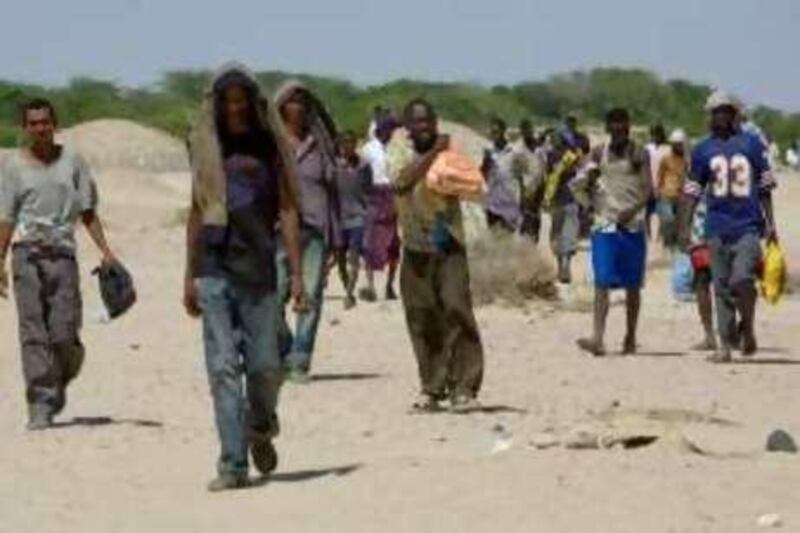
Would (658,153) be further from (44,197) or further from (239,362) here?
(239,362)

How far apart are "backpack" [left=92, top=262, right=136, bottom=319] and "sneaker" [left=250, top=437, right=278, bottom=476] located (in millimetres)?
3046

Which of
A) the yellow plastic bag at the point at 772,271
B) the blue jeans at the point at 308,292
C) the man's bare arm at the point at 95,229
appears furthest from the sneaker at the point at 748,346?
the man's bare arm at the point at 95,229

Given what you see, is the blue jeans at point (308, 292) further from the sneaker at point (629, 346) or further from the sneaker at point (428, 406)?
the sneaker at point (629, 346)

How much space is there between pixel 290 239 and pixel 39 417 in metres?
3.08

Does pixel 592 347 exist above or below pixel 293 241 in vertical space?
below

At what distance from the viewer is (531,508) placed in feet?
34.8

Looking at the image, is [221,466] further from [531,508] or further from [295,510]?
[531,508]

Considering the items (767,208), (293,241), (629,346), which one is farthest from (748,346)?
(293,241)

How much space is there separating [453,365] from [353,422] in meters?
0.75

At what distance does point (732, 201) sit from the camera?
18266 millimetres

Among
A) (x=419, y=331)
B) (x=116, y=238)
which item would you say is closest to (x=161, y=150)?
(x=116, y=238)

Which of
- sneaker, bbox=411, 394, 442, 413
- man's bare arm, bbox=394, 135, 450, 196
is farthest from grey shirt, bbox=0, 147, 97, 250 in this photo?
sneaker, bbox=411, 394, 442, 413

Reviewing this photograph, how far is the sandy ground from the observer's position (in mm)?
10664

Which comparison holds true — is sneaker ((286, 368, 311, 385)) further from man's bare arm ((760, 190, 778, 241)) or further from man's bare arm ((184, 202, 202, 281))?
man's bare arm ((184, 202, 202, 281))
